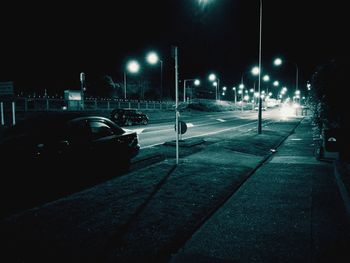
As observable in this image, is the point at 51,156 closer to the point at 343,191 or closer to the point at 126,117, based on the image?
the point at 343,191

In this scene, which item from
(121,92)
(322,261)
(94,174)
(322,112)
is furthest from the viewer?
(121,92)

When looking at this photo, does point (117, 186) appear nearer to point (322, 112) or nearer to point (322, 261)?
point (322, 261)

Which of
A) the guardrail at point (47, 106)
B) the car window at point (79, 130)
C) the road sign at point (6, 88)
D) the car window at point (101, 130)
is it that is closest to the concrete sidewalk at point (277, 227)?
the car window at point (79, 130)

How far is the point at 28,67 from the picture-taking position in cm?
5819

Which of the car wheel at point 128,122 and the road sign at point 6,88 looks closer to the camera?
the road sign at point 6,88

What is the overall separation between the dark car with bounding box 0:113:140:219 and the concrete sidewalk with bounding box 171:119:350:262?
130 inches

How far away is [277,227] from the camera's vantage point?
4.48 m

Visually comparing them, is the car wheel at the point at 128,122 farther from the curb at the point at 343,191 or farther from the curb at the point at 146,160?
the curb at the point at 343,191

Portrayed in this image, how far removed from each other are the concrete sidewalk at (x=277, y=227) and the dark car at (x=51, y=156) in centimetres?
330

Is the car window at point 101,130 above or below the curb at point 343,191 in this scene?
above

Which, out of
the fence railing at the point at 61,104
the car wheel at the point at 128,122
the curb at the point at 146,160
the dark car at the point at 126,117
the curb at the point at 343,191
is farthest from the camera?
the fence railing at the point at 61,104

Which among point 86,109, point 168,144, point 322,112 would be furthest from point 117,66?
point 322,112

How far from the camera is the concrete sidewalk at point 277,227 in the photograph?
367 centimetres

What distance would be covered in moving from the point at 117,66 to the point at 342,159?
70304mm
